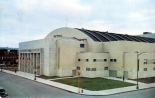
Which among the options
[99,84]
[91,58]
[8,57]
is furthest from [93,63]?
[8,57]

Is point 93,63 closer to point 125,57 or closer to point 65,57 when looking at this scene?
point 65,57

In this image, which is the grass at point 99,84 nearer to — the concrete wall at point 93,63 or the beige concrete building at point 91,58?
the beige concrete building at point 91,58

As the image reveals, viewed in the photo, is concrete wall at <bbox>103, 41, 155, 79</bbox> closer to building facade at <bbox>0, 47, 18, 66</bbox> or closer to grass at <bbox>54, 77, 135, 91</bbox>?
grass at <bbox>54, 77, 135, 91</bbox>

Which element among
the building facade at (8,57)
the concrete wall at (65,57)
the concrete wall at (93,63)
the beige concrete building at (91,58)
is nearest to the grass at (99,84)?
the beige concrete building at (91,58)

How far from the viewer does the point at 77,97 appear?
29.8 m

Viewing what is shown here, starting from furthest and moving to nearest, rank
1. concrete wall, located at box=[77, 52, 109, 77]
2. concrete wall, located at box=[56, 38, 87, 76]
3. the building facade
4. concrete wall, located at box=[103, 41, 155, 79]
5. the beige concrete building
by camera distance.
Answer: the building facade < concrete wall, located at box=[56, 38, 87, 76] < concrete wall, located at box=[77, 52, 109, 77] < the beige concrete building < concrete wall, located at box=[103, 41, 155, 79]

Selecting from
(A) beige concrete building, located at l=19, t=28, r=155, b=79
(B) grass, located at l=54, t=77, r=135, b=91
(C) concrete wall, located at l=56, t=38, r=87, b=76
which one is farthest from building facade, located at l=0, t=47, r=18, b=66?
(B) grass, located at l=54, t=77, r=135, b=91

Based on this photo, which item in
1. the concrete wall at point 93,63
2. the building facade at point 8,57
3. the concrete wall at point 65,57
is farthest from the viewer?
the building facade at point 8,57

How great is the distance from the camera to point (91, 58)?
53.9 m

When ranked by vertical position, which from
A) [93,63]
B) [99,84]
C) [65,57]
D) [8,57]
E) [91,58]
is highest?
[65,57]

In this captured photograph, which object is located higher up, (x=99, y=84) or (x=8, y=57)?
(x=8, y=57)

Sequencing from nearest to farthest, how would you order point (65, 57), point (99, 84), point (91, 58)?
point (99, 84) → point (91, 58) → point (65, 57)

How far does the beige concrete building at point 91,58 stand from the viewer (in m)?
53.4

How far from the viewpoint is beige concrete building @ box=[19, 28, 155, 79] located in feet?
175
